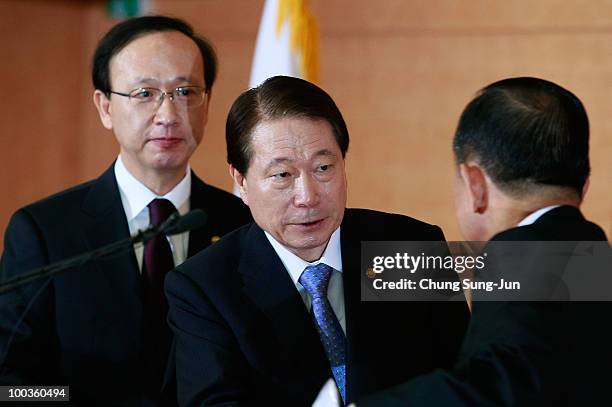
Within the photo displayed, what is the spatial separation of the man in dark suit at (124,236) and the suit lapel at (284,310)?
434mm

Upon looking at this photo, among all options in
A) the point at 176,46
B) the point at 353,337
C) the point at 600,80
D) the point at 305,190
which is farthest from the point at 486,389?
the point at 600,80

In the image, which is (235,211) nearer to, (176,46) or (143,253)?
(143,253)

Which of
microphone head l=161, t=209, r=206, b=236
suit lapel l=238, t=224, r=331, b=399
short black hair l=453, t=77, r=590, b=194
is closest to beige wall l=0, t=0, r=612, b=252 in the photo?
suit lapel l=238, t=224, r=331, b=399

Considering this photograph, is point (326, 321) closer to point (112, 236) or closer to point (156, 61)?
point (112, 236)

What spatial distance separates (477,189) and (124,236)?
137cm

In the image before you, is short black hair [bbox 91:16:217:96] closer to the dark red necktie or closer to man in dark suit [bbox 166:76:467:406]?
the dark red necktie

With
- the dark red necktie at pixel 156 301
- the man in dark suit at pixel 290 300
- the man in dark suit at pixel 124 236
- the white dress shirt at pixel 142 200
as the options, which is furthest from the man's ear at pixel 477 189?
the white dress shirt at pixel 142 200

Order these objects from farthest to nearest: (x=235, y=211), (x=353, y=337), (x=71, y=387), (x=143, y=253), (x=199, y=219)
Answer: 1. (x=235, y=211)
2. (x=143, y=253)
3. (x=71, y=387)
4. (x=353, y=337)
5. (x=199, y=219)

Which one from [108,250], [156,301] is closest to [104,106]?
[156,301]

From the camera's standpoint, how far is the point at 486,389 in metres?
1.68

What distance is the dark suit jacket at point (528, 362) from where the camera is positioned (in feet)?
5.48

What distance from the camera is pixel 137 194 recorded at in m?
3.01

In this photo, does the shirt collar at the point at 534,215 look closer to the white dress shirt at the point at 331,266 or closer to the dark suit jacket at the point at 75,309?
the white dress shirt at the point at 331,266

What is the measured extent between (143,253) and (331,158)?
867 mm
